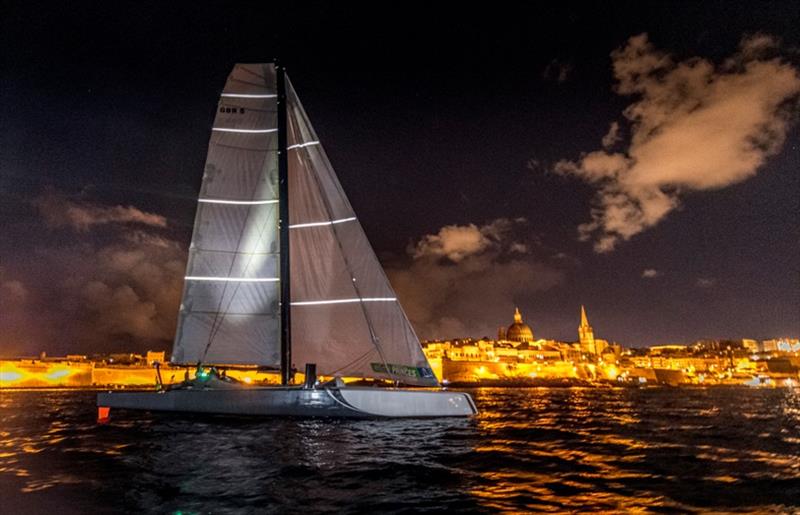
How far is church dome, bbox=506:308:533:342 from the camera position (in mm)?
175750

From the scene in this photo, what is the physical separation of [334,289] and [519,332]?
543 ft

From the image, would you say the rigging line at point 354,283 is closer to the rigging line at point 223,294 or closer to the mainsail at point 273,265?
the mainsail at point 273,265

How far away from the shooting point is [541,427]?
64.0ft

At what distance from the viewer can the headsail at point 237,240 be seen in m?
18.8

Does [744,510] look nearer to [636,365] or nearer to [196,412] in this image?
[196,412]

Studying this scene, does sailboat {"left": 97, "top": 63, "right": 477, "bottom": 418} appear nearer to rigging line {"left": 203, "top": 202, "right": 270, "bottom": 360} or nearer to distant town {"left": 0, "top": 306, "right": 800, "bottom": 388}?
rigging line {"left": 203, "top": 202, "right": 270, "bottom": 360}

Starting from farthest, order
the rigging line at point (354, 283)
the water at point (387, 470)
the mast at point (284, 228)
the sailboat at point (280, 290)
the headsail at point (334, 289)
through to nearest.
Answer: the mast at point (284, 228)
the headsail at point (334, 289)
the rigging line at point (354, 283)
the sailboat at point (280, 290)
the water at point (387, 470)

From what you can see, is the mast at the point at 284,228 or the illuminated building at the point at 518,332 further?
the illuminated building at the point at 518,332

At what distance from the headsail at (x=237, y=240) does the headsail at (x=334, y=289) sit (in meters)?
0.85

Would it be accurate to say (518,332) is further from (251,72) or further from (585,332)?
(251,72)

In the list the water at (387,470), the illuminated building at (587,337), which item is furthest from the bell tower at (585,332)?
the water at (387,470)

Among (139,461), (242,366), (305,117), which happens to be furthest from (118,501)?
(305,117)

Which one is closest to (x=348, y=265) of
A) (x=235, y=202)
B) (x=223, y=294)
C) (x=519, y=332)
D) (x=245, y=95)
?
(x=223, y=294)

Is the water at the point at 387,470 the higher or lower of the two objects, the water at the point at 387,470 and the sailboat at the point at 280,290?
the lower
